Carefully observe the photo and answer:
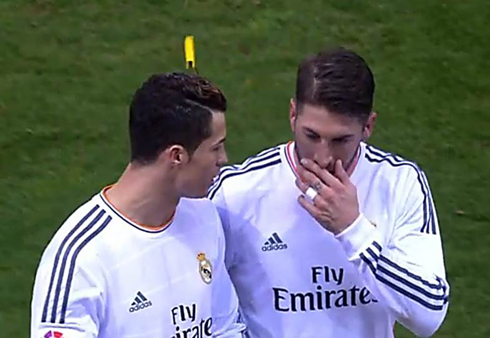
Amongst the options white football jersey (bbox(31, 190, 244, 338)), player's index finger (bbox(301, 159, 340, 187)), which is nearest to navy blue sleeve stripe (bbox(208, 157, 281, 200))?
white football jersey (bbox(31, 190, 244, 338))

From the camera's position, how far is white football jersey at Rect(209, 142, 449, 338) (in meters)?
4.13

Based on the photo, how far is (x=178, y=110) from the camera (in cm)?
375

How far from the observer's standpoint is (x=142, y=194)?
12.4 feet

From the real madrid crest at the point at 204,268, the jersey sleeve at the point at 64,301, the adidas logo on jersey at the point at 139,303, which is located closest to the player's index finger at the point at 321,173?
the real madrid crest at the point at 204,268

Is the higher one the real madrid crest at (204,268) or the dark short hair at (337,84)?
the dark short hair at (337,84)

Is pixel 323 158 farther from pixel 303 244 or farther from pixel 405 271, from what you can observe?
pixel 405 271

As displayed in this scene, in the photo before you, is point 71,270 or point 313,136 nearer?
point 71,270

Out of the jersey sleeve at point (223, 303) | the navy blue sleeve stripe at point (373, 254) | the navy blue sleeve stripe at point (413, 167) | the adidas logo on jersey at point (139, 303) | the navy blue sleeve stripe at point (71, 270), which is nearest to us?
the navy blue sleeve stripe at point (71, 270)

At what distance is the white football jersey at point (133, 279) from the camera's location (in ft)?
11.5

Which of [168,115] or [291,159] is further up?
[168,115]

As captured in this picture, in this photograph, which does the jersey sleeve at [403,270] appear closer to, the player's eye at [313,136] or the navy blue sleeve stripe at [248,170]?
the player's eye at [313,136]

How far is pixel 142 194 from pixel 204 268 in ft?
1.28

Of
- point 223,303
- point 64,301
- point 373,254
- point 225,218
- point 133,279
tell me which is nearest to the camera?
point 64,301

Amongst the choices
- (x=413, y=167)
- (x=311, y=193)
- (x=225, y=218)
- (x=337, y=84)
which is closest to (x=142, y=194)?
(x=225, y=218)
